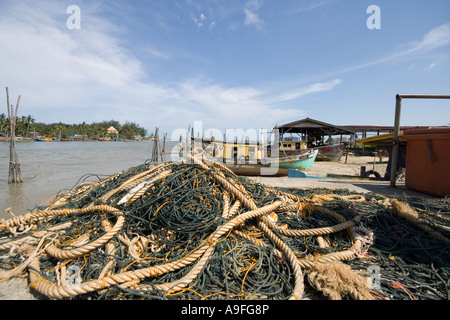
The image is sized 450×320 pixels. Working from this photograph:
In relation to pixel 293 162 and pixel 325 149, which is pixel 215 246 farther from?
pixel 325 149

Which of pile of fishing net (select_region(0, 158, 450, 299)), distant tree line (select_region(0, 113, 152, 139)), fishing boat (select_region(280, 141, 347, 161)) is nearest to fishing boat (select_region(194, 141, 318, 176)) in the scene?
fishing boat (select_region(280, 141, 347, 161))

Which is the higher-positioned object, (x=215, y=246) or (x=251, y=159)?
(x=251, y=159)

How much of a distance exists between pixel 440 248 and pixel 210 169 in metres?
Result: 3.01

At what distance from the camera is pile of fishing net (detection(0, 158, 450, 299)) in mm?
1951

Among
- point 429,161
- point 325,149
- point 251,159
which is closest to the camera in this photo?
point 429,161

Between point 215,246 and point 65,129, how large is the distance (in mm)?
103822

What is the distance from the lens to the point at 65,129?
84.9 metres

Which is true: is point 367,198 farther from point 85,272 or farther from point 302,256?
point 85,272

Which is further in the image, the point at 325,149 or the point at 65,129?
the point at 65,129

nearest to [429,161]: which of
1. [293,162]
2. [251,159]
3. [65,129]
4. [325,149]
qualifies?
[293,162]

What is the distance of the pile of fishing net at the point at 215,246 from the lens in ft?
6.40

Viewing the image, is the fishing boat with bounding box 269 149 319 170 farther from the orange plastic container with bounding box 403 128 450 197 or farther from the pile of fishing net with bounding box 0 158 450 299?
A: the pile of fishing net with bounding box 0 158 450 299

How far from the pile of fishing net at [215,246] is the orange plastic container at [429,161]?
194 centimetres
